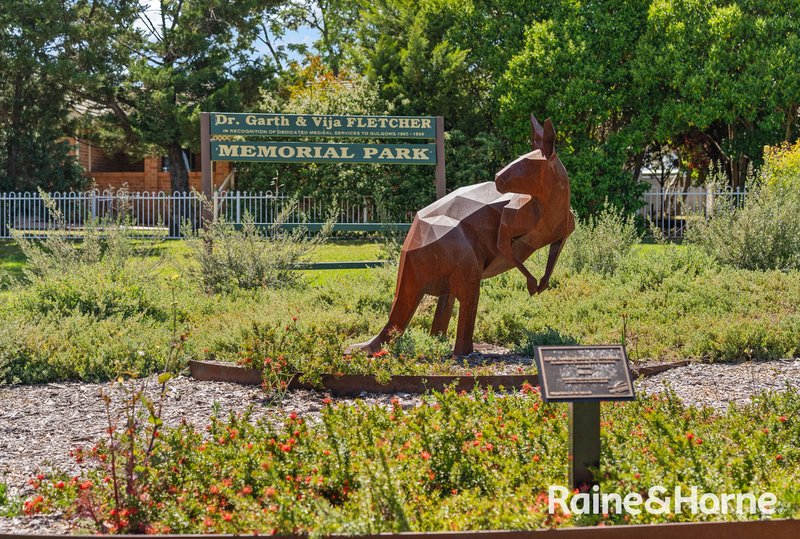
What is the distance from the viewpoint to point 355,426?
15.5ft

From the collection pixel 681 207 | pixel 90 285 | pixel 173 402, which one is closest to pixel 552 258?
pixel 173 402

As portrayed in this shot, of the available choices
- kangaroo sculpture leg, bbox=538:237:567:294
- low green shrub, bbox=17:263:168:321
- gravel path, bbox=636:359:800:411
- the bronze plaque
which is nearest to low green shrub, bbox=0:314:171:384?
low green shrub, bbox=17:263:168:321

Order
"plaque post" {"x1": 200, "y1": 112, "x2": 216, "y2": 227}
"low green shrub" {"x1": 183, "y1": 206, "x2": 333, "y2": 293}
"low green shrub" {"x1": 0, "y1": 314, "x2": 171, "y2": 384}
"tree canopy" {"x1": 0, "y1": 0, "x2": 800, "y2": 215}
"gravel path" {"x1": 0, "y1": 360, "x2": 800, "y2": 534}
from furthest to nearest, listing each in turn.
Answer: "tree canopy" {"x1": 0, "y1": 0, "x2": 800, "y2": 215} → "plaque post" {"x1": 200, "y1": 112, "x2": 216, "y2": 227} → "low green shrub" {"x1": 183, "y1": 206, "x2": 333, "y2": 293} → "low green shrub" {"x1": 0, "y1": 314, "x2": 171, "y2": 384} → "gravel path" {"x1": 0, "y1": 360, "x2": 800, "y2": 534}

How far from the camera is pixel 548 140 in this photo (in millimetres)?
6719

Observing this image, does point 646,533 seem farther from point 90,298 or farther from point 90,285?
point 90,285

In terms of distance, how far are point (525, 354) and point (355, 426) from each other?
3.40m

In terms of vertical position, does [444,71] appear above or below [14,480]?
above

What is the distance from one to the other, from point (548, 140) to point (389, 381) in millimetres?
2452

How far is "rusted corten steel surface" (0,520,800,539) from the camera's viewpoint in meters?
3.29

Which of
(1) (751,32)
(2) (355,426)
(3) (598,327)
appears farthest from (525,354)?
(1) (751,32)

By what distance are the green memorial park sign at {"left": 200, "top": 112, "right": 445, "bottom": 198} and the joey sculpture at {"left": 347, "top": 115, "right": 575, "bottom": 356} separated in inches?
221

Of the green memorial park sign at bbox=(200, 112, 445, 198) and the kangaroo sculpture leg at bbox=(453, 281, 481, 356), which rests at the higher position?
the green memorial park sign at bbox=(200, 112, 445, 198)

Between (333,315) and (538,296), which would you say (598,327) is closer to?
(538,296)

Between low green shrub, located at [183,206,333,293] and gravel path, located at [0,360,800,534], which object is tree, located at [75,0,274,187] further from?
gravel path, located at [0,360,800,534]
